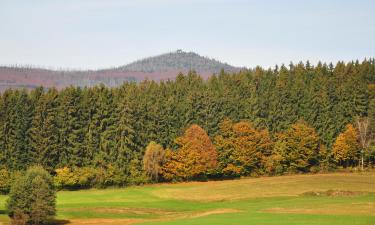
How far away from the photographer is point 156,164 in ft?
Answer: 329

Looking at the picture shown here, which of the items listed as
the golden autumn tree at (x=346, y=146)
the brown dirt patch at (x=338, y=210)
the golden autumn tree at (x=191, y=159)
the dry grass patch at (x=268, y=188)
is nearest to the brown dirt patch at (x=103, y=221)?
the brown dirt patch at (x=338, y=210)

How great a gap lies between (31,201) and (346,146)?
65355mm

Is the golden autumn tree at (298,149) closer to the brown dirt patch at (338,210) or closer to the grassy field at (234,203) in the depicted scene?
the grassy field at (234,203)

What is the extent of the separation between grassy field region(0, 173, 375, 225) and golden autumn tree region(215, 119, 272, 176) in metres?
8.91

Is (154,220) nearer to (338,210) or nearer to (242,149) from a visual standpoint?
(338,210)

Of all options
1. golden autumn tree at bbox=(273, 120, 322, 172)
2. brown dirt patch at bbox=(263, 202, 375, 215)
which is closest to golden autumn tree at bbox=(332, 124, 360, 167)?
golden autumn tree at bbox=(273, 120, 322, 172)

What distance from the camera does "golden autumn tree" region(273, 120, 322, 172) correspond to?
106m

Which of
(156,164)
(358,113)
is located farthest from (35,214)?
(358,113)

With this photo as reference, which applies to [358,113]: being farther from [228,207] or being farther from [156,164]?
[228,207]

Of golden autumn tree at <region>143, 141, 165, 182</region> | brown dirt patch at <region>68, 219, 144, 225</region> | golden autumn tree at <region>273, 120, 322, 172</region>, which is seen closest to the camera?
brown dirt patch at <region>68, 219, 144, 225</region>

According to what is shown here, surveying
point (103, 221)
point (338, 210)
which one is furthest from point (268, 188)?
point (103, 221)

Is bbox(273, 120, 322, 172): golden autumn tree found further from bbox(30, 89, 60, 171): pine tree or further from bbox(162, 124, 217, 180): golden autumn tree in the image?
bbox(30, 89, 60, 171): pine tree

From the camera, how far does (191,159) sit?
335ft

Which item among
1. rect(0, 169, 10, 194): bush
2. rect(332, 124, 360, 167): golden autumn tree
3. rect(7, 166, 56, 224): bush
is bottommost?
rect(0, 169, 10, 194): bush
